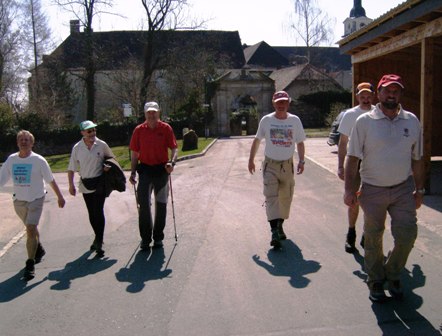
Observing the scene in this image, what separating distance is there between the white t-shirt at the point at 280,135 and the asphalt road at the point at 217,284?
119 cm

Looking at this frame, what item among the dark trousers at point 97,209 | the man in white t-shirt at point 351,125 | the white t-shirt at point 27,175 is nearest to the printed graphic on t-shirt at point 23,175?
the white t-shirt at point 27,175

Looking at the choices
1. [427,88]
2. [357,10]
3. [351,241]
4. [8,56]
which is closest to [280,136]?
[351,241]

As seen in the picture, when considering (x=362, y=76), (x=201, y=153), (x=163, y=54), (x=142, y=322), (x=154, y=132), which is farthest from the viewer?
(x=163, y=54)

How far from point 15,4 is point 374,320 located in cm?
4727

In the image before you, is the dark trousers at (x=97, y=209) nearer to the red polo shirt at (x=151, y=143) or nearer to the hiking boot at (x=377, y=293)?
the red polo shirt at (x=151, y=143)

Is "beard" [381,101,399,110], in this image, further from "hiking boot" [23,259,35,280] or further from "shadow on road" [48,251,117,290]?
"hiking boot" [23,259,35,280]

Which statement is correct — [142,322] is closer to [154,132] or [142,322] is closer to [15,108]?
[154,132]

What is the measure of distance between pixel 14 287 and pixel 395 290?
4.00 metres

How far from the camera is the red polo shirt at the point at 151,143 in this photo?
6605 millimetres

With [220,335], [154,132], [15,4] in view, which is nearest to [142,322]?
[220,335]

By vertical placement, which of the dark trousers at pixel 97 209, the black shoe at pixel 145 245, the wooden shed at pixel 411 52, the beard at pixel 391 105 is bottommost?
the black shoe at pixel 145 245

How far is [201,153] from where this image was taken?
2255 centimetres

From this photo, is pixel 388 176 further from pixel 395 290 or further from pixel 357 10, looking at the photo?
pixel 357 10

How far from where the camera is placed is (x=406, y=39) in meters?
10.6
